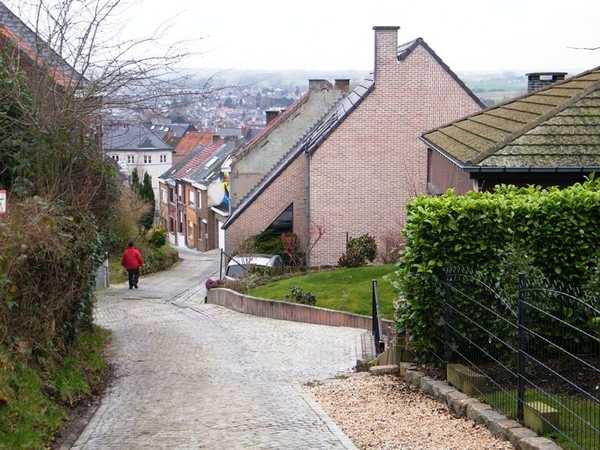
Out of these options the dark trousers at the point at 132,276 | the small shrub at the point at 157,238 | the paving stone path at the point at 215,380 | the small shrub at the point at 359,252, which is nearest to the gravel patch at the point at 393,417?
the paving stone path at the point at 215,380

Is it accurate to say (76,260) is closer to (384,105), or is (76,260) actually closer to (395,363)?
(395,363)

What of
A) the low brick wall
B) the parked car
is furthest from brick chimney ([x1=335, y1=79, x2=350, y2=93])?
the low brick wall

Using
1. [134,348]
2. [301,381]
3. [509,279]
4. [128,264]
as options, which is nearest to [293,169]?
[128,264]

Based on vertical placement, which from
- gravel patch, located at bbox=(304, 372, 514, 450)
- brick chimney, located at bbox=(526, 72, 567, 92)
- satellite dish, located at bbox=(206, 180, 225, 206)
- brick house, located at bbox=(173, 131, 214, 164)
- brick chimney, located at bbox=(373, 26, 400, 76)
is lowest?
gravel patch, located at bbox=(304, 372, 514, 450)

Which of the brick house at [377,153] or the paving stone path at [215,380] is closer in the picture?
the paving stone path at [215,380]

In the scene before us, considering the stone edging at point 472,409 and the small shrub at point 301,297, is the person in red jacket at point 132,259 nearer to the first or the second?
the small shrub at point 301,297

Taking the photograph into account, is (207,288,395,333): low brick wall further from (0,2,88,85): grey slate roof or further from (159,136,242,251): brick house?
(159,136,242,251): brick house

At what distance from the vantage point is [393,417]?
9.71 meters

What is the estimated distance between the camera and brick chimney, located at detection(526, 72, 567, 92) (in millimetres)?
21812

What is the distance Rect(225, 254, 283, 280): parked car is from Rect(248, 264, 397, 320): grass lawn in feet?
8.52

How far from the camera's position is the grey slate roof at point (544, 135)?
14695mm

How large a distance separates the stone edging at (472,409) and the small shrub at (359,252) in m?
16.1

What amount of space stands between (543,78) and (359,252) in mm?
8966

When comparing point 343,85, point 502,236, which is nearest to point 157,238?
point 343,85
